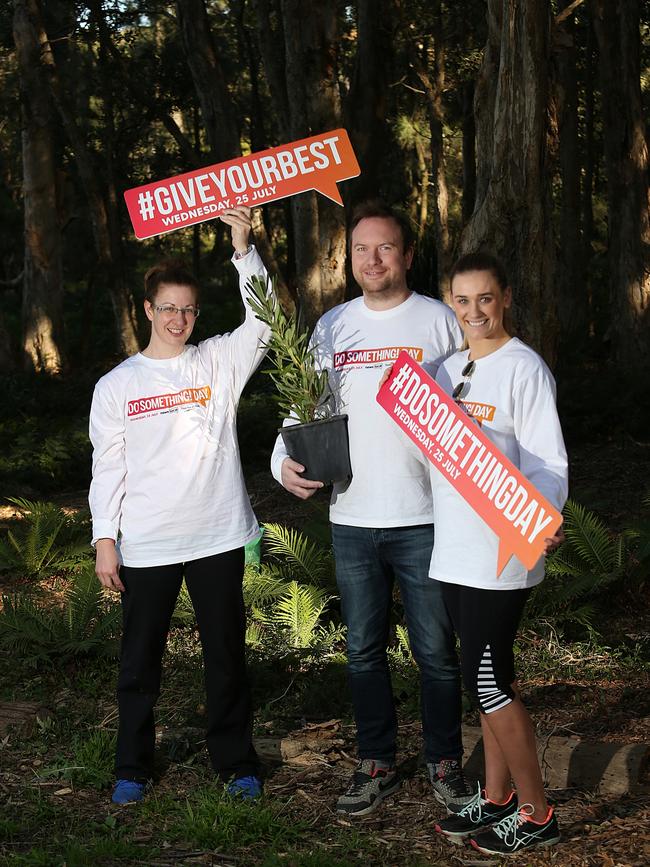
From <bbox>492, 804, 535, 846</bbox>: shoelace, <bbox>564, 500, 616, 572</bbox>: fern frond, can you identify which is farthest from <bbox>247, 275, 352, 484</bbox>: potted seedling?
<bbox>564, 500, 616, 572</bbox>: fern frond

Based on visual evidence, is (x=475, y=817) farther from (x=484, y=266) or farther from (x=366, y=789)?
(x=484, y=266)

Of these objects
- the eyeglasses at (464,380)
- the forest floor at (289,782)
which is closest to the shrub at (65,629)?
the forest floor at (289,782)

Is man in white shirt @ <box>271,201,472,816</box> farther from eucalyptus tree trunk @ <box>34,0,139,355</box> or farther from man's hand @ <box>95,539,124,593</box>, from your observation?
eucalyptus tree trunk @ <box>34,0,139,355</box>

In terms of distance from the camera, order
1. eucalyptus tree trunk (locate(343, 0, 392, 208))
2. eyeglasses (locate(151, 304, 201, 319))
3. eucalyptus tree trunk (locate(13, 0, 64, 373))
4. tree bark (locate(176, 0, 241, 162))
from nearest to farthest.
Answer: eyeglasses (locate(151, 304, 201, 319)) < eucalyptus tree trunk (locate(343, 0, 392, 208)) < tree bark (locate(176, 0, 241, 162)) < eucalyptus tree trunk (locate(13, 0, 64, 373))

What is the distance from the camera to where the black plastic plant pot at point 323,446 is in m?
4.13

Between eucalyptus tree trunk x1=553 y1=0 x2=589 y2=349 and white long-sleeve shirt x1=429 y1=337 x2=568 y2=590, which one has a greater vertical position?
eucalyptus tree trunk x1=553 y1=0 x2=589 y2=349

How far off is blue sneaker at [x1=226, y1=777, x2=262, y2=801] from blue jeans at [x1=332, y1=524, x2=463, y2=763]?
0.49 metres

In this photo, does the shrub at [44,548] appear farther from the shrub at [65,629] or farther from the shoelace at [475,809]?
the shoelace at [475,809]

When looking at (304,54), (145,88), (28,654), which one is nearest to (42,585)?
(28,654)

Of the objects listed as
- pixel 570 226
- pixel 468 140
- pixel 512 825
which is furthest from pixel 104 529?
pixel 468 140

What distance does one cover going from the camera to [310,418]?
423 centimetres

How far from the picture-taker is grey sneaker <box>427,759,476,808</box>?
426 centimetres

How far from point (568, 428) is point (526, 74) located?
20.9 ft

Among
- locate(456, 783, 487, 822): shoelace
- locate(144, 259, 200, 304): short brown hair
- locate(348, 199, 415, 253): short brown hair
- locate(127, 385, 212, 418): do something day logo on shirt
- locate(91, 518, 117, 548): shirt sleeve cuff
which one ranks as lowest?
locate(456, 783, 487, 822): shoelace
